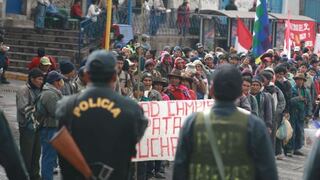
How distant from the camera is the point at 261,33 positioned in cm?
1725

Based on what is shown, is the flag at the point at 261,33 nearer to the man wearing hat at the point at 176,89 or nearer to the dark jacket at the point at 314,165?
the man wearing hat at the point at 176,89

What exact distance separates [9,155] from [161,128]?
14.6ft

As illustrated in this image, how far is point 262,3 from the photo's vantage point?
17.7 metres

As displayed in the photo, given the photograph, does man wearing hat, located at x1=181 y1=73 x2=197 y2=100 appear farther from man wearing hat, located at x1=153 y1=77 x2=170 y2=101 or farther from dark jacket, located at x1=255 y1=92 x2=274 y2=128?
dark jacket, located at x1=255 y1=92 x2=274 y2=128

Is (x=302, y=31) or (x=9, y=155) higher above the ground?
(x=302, y=31)

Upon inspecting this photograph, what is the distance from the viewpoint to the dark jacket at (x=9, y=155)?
581 cm

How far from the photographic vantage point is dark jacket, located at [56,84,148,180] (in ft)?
18.1

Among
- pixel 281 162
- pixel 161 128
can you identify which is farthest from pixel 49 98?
pixel 281 162

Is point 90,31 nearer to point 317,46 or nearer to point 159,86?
point 317,46

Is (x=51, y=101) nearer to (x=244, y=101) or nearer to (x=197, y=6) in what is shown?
(x=244, y=101)

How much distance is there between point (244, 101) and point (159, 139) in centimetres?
140

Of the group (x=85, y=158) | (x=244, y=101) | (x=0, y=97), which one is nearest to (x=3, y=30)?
(x=0, y=97)

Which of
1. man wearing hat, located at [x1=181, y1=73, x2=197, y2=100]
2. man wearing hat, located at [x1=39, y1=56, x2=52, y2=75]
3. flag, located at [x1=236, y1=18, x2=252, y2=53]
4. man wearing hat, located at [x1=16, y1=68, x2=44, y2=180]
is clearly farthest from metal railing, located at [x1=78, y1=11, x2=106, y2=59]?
man wearing hat, located at [x1=16, y1=68, x2=44, y2=180]

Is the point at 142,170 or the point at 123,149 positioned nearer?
the point at 123,149
